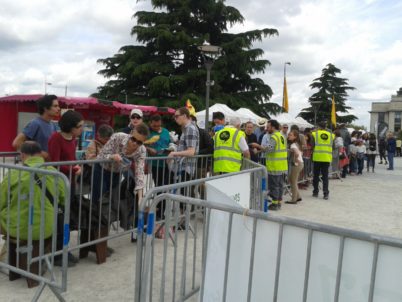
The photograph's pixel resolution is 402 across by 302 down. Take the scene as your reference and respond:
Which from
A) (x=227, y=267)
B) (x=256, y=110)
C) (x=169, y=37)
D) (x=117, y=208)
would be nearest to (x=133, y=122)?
(x=117, y=208)

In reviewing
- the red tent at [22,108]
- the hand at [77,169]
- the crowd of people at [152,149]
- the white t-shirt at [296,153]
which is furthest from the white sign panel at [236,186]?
the red tent at [22,108]

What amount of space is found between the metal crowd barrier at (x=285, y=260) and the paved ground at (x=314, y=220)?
1.24 meters

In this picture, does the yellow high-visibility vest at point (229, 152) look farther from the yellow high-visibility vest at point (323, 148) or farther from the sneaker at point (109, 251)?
the yellow high-visibility vest at point (323, 148)

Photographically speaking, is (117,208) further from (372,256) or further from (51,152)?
(372,256)

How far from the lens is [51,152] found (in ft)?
13.9

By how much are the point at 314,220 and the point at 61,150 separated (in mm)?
4700

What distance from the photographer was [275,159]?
7.76 m

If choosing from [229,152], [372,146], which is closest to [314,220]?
[229,152]

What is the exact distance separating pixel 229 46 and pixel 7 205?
77.1 feet

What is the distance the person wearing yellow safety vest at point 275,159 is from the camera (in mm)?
7750

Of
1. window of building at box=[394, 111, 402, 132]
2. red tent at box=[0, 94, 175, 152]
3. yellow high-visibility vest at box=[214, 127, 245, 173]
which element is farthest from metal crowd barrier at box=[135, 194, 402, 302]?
window of building at box=[394, 111, 402, 132]

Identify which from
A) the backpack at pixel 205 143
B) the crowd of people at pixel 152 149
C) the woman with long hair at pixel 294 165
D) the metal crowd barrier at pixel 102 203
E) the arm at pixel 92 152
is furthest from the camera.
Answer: the woman with long hair at pixel 294 165

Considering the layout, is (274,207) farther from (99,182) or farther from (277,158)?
(99,182)

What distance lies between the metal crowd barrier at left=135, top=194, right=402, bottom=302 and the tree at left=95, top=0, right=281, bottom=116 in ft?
72.0
